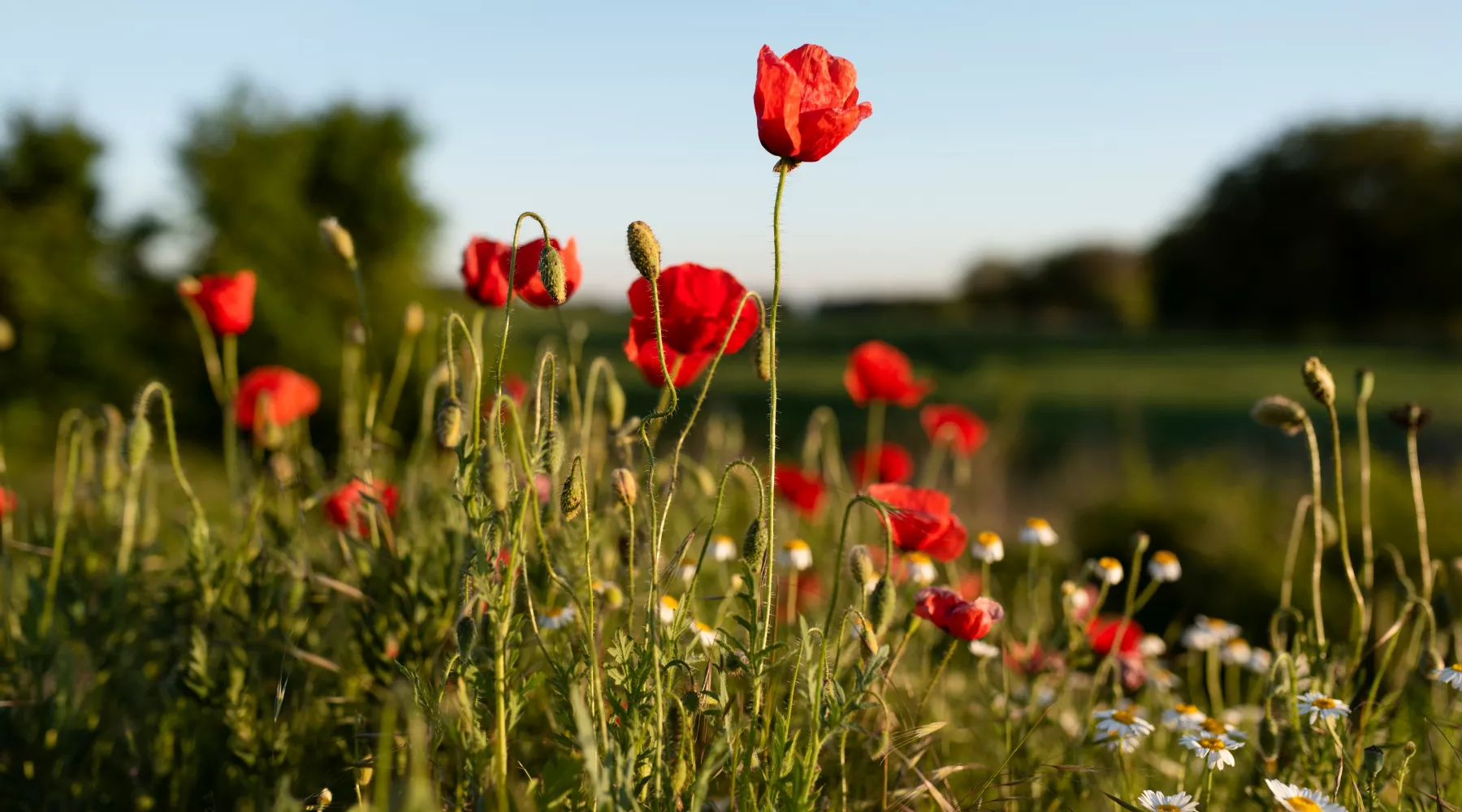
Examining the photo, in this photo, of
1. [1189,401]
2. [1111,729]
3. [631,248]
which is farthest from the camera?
[1189,401]

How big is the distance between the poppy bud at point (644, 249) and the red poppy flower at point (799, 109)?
163 mm

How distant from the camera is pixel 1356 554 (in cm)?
380

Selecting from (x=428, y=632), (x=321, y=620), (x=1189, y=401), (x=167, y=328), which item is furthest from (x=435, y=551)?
(x=1189, y=401)

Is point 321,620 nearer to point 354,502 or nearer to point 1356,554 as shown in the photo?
point 354,502

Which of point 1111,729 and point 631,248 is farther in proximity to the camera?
point 1111,729

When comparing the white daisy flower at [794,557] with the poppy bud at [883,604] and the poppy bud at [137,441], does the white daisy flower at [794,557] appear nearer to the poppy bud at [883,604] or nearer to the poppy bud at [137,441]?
the poppy bud at [883,604]

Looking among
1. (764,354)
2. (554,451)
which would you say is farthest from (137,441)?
(764,354)

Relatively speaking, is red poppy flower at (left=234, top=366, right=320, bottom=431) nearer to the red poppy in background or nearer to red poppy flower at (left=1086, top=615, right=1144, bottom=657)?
the red poppy in background

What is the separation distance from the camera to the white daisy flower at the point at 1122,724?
141 centimetres

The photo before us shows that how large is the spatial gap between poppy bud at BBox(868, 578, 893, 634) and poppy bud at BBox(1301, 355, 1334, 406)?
0.64 meters

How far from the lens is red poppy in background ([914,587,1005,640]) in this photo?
4.24 ft

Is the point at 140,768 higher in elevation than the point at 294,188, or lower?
lower

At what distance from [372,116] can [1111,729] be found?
11113 millimetres

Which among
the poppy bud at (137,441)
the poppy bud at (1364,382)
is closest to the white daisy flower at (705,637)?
the poppy bud at (137,441)
